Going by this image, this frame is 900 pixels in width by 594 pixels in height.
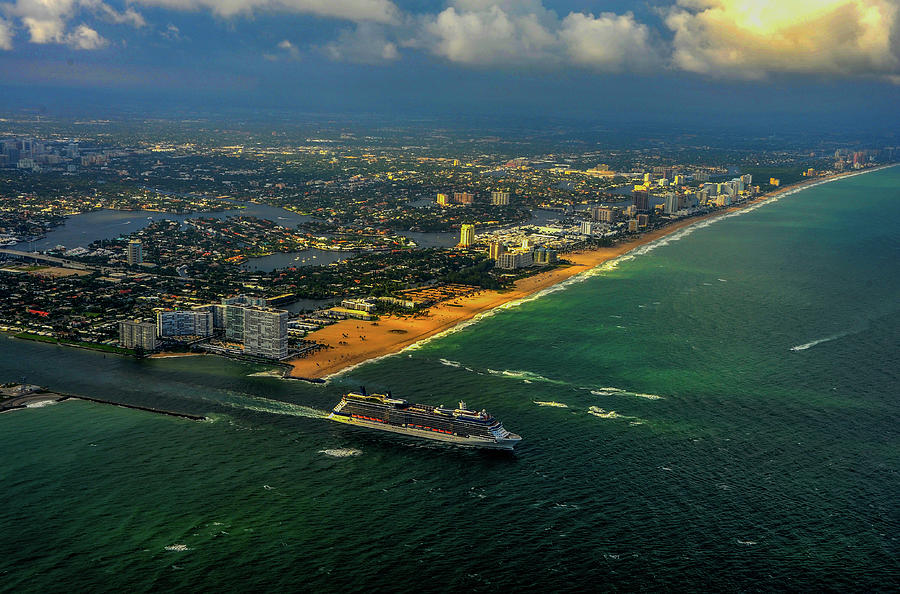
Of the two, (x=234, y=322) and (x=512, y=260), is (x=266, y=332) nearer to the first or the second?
(x=234, y=322)

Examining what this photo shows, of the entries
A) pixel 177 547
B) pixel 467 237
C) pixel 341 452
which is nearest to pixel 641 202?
pixel 467 237

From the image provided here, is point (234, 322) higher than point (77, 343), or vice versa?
point (234, 322)

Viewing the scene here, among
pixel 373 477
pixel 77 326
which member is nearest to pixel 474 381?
pixel 373 477

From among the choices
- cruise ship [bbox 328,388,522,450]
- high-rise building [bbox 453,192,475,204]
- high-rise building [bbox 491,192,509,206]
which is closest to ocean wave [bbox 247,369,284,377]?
cruise ship [bbox 328,388,522,450]

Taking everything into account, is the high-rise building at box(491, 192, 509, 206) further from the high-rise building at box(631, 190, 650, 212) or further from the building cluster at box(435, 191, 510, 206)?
the high-rise building at box(631, 190, 650, 212)

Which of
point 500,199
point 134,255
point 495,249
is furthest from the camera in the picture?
point 500,199

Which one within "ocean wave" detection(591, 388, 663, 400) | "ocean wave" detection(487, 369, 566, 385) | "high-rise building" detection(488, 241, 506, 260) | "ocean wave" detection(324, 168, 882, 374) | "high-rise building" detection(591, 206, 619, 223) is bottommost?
"ocean wave" detection(591, 388, 663, 400)
